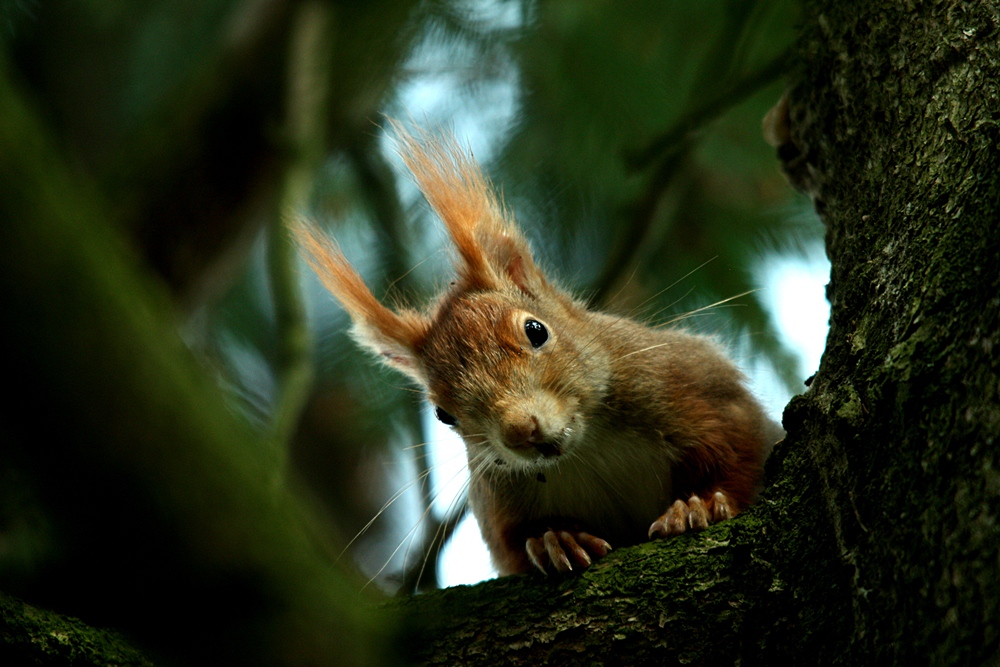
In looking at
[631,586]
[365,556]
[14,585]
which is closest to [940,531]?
[631,586]

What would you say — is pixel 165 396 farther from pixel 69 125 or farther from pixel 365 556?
pixel 69 125

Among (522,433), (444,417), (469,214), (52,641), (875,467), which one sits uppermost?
(469,214)

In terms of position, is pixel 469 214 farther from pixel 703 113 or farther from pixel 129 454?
pixel 129 454

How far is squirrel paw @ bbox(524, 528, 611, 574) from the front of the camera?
229cm

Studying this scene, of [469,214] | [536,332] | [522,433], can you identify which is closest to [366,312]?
[469,214]

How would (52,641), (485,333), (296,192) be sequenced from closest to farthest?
(52,641), (485,333), (296,192)

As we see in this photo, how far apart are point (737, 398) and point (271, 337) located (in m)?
2.87

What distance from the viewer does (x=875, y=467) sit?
1.70m

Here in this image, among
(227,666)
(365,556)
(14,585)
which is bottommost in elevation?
(227,666)

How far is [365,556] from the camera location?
4.95 metres

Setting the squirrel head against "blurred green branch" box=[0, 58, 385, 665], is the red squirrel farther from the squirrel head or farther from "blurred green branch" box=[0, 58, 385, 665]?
"blurred green branch" box=[0, 58, 385, 665]

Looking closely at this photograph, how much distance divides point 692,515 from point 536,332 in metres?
1.04

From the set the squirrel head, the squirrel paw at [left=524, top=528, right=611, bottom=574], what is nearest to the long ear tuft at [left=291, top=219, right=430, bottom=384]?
the squirrel head

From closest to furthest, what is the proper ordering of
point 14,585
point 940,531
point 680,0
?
point 940,531 < point 14,585 < point 680,0
